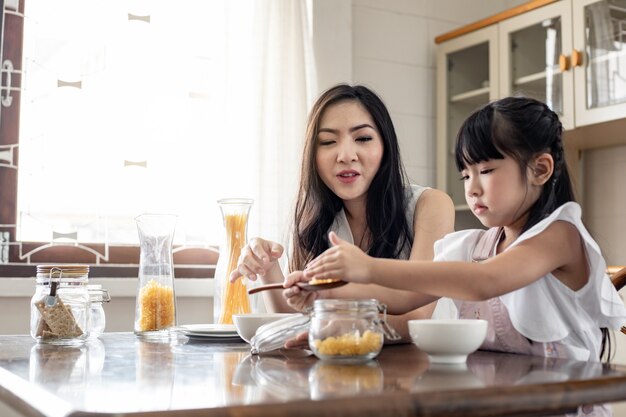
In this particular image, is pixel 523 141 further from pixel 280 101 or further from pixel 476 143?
pixel 280 101

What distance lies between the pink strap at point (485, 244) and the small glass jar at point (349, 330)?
23.7 inches

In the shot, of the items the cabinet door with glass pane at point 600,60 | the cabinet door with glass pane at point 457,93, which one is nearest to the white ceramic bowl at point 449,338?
the cabinet door with glass pane at point 600,60

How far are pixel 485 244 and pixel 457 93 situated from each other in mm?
2016

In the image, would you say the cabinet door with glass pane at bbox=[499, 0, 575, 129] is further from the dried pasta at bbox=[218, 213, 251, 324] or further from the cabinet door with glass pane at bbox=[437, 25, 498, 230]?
the dried pasta at bbox=[218, 213, 251, 324]

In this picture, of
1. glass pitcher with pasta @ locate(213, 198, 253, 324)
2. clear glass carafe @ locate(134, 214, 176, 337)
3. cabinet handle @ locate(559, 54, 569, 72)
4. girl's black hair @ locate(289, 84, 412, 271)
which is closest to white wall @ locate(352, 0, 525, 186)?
cabinet handle @ locate(559, 54, 569, 72)

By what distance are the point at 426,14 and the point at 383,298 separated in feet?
8.30

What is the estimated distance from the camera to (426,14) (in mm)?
3746

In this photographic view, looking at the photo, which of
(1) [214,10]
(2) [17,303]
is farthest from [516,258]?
(1) [214,10]

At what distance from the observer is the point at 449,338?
1048 millimetres

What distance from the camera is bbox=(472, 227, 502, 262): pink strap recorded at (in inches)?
63.9

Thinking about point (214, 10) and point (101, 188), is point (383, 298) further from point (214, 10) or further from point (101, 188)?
point (214, 10)

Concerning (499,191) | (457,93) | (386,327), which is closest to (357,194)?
(499,191)

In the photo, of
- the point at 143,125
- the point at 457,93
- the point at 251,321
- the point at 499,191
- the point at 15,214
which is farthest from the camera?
the point at 457,93

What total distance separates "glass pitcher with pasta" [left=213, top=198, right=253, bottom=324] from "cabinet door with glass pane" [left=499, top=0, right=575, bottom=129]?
1601 mm
